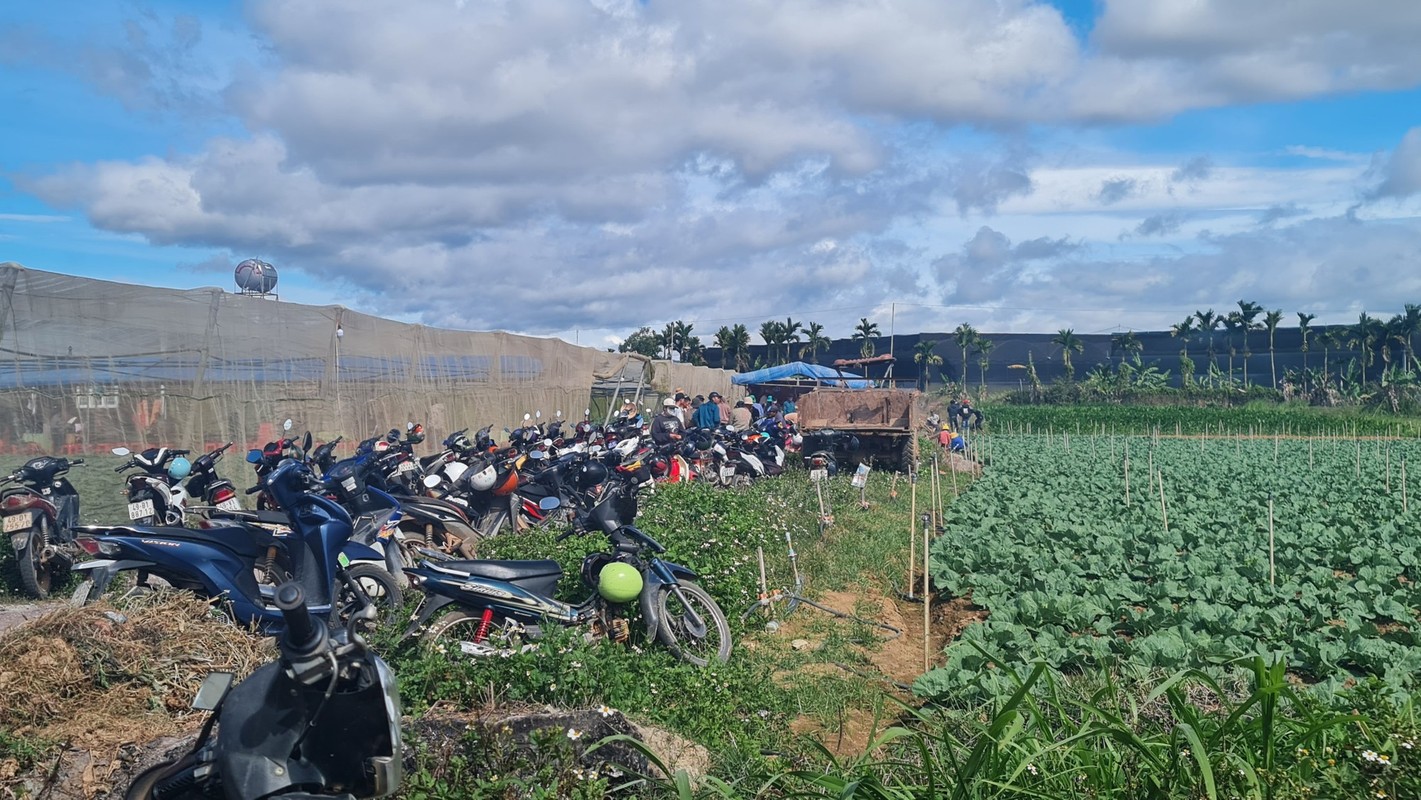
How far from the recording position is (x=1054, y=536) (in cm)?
1142

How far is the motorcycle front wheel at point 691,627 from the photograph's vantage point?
6133mm

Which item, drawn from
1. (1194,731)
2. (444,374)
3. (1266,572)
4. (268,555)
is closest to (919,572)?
(1266,572)

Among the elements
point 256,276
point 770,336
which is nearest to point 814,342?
point 770,336

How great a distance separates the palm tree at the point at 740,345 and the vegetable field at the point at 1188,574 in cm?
3938

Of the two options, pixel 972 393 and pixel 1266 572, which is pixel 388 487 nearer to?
pixel 1266 572

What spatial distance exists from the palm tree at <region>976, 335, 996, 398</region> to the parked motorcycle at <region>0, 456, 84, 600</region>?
5058 centimetres

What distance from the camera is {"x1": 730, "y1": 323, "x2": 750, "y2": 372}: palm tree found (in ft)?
188

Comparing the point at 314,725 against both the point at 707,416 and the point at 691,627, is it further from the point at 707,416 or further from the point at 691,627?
the point at 707,416

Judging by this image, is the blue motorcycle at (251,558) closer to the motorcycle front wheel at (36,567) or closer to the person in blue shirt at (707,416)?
the motorcycle front wheel at (36,567)

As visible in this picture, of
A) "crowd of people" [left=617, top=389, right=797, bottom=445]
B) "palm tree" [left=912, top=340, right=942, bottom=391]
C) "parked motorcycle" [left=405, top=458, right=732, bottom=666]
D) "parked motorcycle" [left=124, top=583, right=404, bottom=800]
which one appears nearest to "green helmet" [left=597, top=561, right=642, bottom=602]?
"parked motorcycle" [left=405, top=458, right=732, bottom=666]

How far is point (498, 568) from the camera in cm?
589

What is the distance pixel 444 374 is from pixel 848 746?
11357 mm

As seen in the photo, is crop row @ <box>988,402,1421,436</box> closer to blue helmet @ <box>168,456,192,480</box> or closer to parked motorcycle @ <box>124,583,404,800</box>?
blue helmet @ <box>168,456,192,480</box>

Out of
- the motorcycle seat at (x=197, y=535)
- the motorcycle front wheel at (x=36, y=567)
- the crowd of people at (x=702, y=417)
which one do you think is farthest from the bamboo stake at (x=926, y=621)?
the crowd of people at (x=702, y=417)
